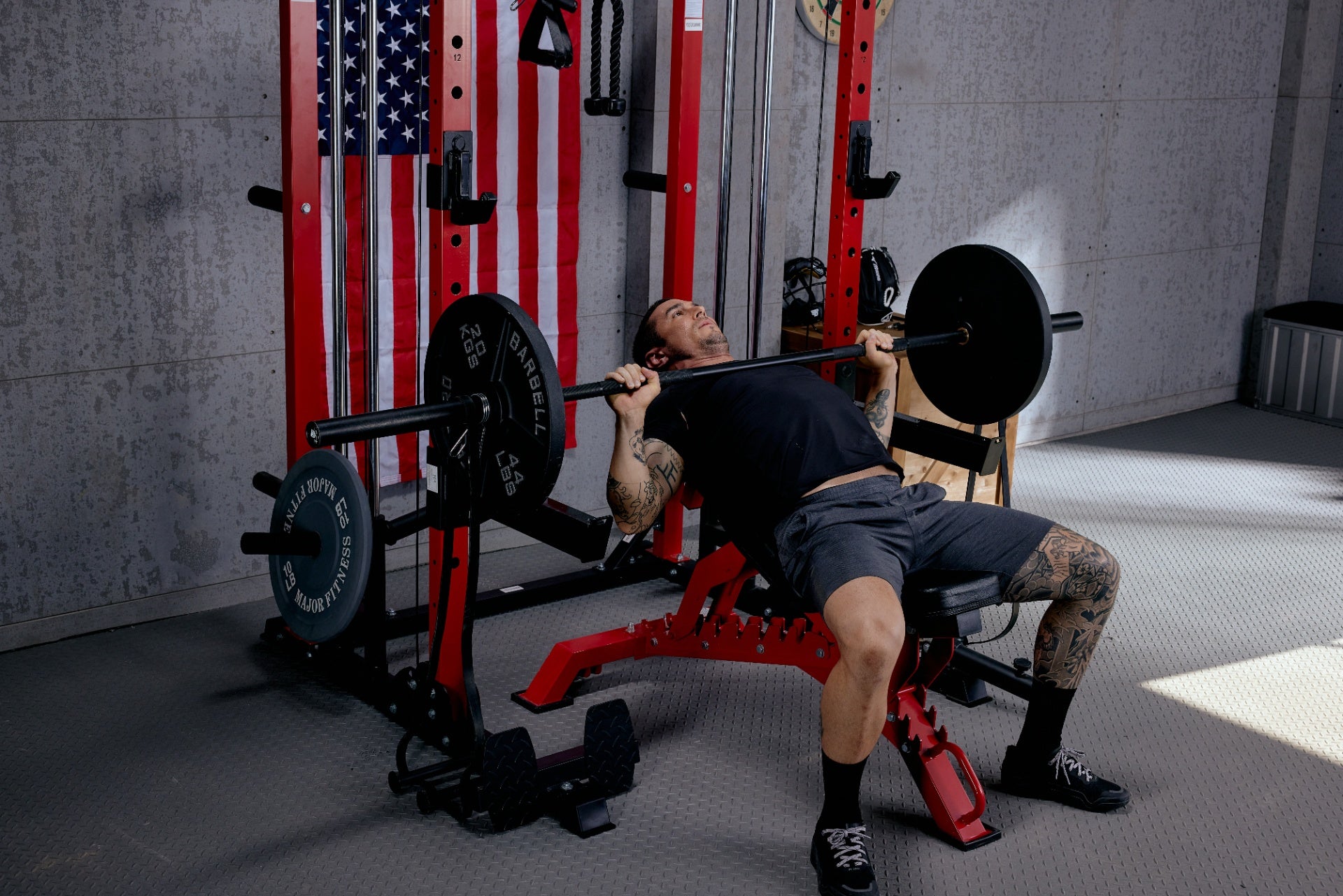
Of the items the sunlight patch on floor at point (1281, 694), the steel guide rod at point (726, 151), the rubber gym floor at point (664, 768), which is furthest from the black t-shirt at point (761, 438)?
the sunlight patch on floor at point (1281, 694)

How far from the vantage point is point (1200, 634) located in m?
3.46

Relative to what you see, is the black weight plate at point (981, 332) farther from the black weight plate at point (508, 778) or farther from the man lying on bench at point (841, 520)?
the black weight plate at point (508, 778)

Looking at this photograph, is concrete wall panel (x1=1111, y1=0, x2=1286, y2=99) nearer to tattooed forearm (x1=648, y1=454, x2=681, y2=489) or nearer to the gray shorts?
the gray shorts

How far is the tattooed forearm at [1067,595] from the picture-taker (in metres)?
2.50

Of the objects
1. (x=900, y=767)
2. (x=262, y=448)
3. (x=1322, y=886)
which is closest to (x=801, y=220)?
(x=262, y=448)

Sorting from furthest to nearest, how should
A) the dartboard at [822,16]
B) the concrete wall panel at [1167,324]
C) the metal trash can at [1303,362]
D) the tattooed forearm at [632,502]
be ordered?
the metal trash can at [1303,362] → the concrete wall panel at [1167,324] → the dartboard at [822,16] → the tattooed forearm at [632,502]

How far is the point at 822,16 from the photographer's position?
4.26m

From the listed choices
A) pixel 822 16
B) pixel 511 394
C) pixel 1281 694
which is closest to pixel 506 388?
pixel 511 394

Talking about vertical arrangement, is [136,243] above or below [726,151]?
below

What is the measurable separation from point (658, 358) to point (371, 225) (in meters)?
0.68

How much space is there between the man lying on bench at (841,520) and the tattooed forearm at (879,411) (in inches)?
7.5

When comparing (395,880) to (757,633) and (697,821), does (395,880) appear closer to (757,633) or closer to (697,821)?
(697,821)

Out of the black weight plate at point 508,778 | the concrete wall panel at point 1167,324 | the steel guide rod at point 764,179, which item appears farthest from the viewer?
the concrete wall panel at point 1167,324

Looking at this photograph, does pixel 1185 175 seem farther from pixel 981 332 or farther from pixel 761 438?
pixel 761 438
